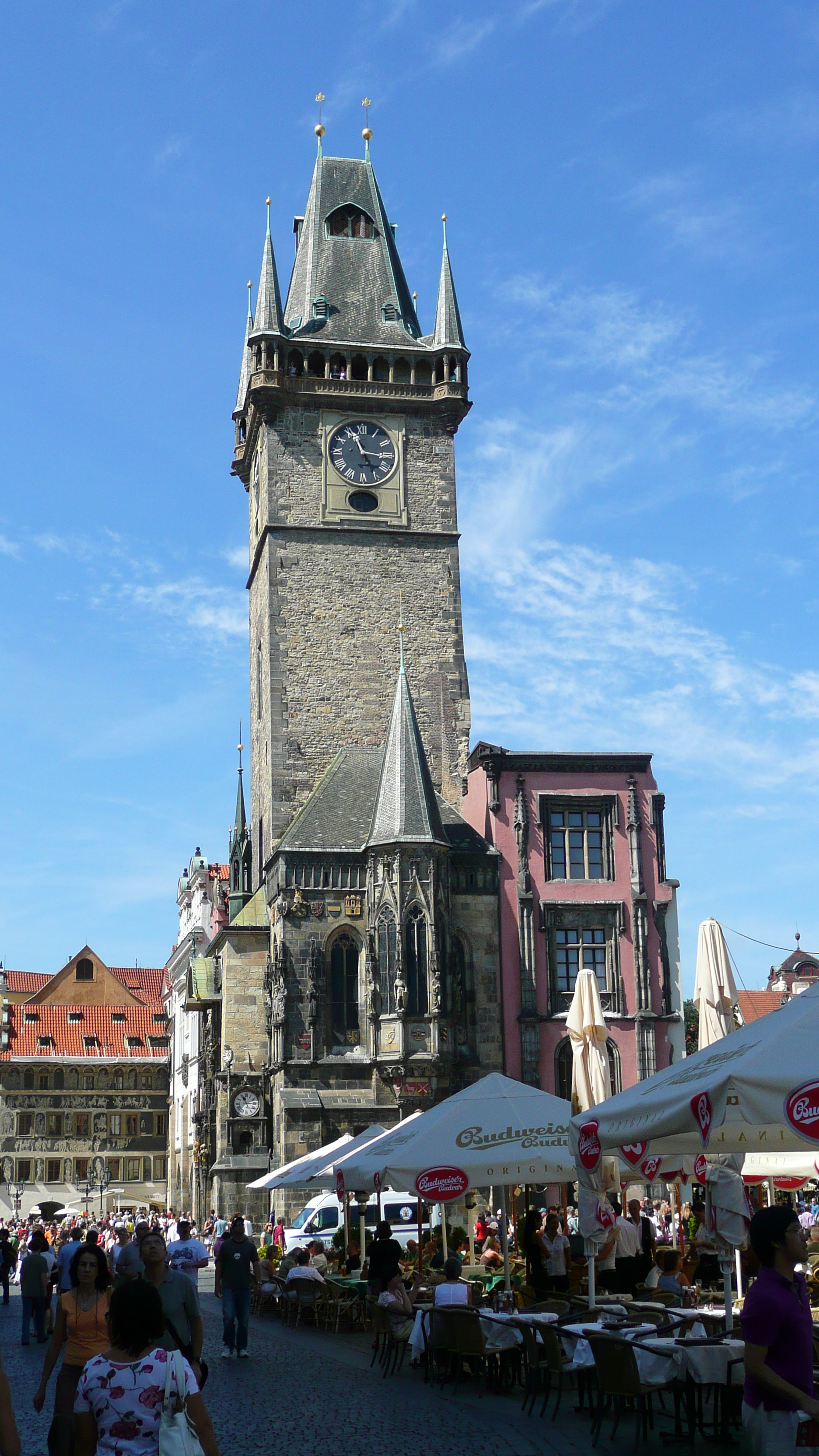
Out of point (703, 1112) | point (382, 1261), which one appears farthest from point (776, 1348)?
point (382, 1261)

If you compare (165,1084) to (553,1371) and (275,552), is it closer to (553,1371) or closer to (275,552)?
(275,552)

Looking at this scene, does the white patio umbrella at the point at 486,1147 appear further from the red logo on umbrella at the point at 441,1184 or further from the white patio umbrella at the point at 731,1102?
the white patio umbrella at the point at 731,1102

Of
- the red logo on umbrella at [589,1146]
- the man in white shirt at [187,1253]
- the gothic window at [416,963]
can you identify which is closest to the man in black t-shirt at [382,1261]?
the man in white shirt at [187,1253]

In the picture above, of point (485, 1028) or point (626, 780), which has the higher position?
point (626, 780)

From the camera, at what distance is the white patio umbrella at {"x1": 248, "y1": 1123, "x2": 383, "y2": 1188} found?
83.4 ft

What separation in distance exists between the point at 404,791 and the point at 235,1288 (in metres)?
21.8

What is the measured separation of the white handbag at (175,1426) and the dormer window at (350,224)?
4645 cm

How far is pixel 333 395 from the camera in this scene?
45500mm

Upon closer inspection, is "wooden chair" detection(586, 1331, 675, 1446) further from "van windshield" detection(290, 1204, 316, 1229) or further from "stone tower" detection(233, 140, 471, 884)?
"stone tower" detection(233, 140, 471, 884)

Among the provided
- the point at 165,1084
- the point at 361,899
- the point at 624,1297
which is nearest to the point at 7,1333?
the point at 624,1297

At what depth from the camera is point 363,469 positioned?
149 feet

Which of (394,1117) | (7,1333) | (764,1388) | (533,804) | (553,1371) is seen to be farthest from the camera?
(533,804)

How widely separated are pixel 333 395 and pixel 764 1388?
4113 cm

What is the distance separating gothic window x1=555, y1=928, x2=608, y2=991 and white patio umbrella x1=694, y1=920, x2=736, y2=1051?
584 inches
